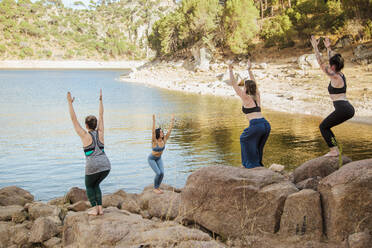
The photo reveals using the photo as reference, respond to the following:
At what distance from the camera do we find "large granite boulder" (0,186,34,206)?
7.86 metres

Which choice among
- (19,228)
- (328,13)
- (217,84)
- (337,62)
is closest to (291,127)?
(337,62)

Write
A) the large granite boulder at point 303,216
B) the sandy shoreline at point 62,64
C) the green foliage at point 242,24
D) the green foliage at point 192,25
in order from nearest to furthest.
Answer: the large granite boulder at point 303,216 < the green foliage at point 242,24 < the green foliage at point 192,25 < the sandy shoreline at point 62,64

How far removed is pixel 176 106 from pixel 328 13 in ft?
97.9

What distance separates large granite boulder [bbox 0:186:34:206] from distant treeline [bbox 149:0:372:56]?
38047 mm

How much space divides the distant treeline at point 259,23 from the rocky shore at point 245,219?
122ft

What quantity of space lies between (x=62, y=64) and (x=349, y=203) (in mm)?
147076

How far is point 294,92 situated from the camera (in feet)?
95.9

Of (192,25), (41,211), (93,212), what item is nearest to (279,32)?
(192,25)

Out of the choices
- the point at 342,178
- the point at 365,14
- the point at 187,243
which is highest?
the point at 365,14

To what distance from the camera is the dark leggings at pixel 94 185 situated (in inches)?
216

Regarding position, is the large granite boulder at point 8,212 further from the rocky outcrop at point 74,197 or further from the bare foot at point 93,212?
the bare foot at point 93,212

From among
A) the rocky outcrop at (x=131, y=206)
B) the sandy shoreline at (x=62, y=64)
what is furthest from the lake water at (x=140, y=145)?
the sandy shoreline at (x=62, y=64)

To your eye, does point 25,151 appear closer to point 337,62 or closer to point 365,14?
point 337,62

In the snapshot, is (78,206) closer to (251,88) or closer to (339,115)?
(251,88)
